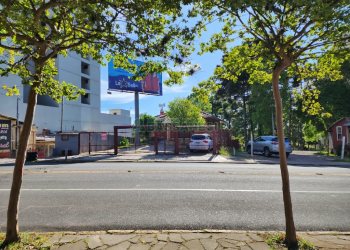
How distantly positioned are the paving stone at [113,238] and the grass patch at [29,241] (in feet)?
2.88

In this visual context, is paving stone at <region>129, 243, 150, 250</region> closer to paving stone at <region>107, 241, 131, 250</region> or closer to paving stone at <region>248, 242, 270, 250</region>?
paving stone at <region>107, 241, 131, 250</region>

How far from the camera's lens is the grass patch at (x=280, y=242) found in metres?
5.05

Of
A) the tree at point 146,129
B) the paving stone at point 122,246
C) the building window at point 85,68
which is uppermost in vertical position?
the building window at point 85,68

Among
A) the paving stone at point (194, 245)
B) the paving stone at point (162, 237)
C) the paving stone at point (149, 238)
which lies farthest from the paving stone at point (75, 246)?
the paving stone at point (194, 245)

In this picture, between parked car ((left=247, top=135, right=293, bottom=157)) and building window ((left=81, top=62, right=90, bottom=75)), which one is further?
building window ((left=81, top=62, right=90, bottom=75))

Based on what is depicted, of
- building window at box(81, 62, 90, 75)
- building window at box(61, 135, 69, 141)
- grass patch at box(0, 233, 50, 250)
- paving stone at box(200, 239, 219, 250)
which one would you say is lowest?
paving stone at box(200, 239, 219, 250)

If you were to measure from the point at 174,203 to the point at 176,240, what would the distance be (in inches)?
116

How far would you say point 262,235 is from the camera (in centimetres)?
569

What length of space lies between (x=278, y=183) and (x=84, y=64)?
4949 cm

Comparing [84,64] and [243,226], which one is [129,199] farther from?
[84,64]

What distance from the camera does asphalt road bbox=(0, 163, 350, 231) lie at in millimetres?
6668

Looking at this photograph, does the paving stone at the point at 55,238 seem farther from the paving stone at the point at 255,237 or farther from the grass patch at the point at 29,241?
the paving stone at the point at 255,237

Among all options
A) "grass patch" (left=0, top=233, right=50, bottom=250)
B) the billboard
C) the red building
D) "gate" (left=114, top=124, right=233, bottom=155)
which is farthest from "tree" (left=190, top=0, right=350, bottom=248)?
the billboard

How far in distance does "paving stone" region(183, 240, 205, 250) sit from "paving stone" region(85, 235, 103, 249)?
136 cm
